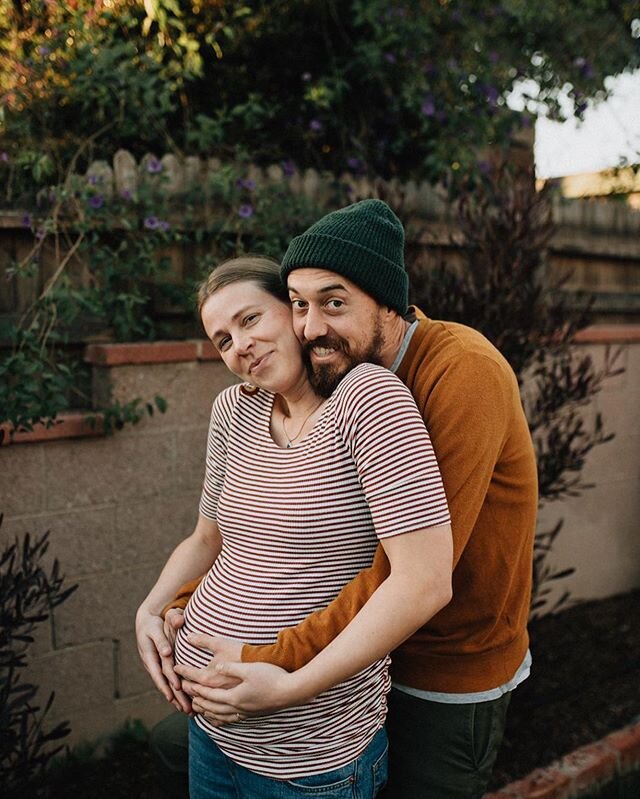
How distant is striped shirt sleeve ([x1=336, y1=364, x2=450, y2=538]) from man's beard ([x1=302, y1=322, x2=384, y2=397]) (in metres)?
0.17

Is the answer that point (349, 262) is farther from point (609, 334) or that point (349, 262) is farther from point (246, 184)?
point (609, 334)

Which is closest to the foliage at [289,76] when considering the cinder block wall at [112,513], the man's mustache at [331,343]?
the cinder block wall at [112,513]

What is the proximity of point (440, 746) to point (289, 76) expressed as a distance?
151 inches

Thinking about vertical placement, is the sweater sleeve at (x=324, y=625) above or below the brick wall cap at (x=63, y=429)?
above

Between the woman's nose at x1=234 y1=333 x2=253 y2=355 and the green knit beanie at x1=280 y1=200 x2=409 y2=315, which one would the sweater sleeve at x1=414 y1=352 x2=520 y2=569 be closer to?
the green knit beanie at x1=280 y1=200 x2=409 y2=315

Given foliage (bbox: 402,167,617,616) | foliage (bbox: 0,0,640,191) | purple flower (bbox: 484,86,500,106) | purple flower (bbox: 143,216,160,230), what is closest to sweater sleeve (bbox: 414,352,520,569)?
foliage (bbox: 402,167,617,616)

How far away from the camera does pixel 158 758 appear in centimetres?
233

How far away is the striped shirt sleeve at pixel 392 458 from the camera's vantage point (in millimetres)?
1620

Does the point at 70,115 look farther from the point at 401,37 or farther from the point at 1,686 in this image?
the point at 1,686

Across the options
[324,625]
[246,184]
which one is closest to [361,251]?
[324,625]

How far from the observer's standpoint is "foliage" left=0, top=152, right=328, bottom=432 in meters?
3.21

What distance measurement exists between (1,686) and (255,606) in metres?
1.21

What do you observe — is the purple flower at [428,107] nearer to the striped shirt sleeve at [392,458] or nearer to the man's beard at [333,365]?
the man's beard at [333,365]

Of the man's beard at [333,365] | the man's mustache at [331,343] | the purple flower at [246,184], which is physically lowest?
the man's beard at [333,365]
